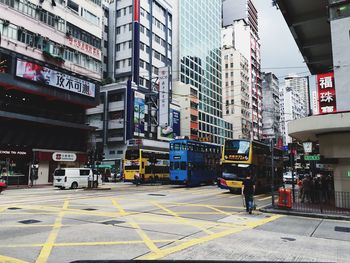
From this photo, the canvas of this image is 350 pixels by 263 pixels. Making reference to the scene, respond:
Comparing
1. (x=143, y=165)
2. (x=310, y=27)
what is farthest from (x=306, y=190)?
(x=143, y=165)

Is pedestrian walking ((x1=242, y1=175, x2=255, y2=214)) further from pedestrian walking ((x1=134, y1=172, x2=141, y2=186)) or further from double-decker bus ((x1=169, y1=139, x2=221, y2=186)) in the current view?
pedestrian walking ((x1=134, y1=172, x2=141, y2=186))

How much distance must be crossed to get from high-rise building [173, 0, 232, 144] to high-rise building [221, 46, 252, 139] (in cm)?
445

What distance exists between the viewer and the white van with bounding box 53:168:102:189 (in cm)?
3188

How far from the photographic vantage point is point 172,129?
2653 inches

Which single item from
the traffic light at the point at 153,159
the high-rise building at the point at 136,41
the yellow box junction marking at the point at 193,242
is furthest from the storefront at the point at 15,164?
the yellow box junction marking at the point at 193,242

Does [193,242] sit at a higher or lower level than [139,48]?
lower

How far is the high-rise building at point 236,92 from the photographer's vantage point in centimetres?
10656

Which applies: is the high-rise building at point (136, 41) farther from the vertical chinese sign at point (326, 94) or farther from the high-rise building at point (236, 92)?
the vertical chinese sign at point (326, 94)

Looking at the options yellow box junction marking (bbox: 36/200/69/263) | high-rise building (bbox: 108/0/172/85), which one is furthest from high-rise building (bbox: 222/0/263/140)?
yellow box junction marking (bbox: 36/200/69/263)

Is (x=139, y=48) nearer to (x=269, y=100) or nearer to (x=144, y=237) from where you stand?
(x=144, y=237)

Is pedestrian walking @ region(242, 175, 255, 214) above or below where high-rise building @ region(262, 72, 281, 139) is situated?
below

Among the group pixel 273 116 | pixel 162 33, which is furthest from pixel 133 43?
pixel 273 116

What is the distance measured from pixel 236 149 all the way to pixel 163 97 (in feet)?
129

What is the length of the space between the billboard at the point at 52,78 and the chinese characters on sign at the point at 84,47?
4.83 meters
